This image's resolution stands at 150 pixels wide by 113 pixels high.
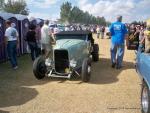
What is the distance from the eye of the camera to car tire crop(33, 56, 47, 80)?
29.2ft

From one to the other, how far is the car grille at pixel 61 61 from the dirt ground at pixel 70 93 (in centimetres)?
36

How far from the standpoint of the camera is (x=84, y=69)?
848 cm

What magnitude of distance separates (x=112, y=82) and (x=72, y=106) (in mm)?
2584

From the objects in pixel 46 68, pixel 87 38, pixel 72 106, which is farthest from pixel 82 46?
pixel 72 106

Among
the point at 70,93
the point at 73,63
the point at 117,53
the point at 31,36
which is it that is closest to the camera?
the point at 70,93

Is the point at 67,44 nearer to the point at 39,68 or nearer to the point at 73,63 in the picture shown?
the point at 73,63

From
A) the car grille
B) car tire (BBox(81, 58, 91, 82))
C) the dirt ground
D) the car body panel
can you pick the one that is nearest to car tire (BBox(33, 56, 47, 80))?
the dirt ground

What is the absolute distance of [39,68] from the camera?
9008mm

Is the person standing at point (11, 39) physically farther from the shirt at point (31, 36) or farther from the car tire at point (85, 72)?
the car tire at point (85, 72)

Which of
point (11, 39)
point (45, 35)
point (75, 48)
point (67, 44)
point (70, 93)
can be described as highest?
point (45, 35)

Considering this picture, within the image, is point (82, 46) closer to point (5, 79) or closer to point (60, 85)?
point (60, 85)

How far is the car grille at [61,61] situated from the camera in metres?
8.94

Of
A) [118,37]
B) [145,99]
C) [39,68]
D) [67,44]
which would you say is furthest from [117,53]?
[145,99]

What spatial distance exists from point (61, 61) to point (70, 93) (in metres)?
1.82
